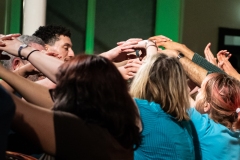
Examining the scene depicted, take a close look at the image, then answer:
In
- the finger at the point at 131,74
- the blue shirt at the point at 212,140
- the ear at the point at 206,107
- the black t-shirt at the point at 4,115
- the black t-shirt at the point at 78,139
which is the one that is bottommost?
the blue shirt at the point at 212,140

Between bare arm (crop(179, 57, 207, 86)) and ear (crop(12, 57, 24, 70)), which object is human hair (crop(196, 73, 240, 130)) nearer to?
bare arm (crop(179, 57, 207, 86))

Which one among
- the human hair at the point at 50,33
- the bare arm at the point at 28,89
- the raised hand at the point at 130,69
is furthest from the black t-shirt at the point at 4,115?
the human hair at the point at 50,33

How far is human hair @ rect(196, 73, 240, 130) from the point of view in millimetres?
2309

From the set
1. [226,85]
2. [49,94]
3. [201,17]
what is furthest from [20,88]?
[201,17]

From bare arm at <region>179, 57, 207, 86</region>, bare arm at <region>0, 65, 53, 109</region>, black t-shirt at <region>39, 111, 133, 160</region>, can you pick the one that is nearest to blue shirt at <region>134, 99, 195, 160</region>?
bare arm at <region>0, 65, 53, 109</region>

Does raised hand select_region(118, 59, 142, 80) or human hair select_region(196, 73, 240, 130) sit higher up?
raised hand select_region(118, 59, 142, 80)

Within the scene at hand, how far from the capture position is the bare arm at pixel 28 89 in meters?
1.54

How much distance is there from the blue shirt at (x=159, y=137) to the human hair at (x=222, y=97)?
42 centimetres

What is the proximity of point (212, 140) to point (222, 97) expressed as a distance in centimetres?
20

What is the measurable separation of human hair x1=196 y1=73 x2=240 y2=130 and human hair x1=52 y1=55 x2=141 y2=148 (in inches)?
37.4

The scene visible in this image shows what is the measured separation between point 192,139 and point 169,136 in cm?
22

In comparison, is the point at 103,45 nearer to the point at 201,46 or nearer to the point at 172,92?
the point at 201,46

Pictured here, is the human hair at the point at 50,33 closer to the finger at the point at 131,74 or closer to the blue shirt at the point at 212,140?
the finger at the point at 131,74

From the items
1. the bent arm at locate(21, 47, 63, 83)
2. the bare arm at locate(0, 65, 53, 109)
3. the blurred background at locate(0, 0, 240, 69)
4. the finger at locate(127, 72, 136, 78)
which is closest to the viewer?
the bare arm at locate(0, 65, 53, 109)
